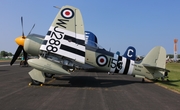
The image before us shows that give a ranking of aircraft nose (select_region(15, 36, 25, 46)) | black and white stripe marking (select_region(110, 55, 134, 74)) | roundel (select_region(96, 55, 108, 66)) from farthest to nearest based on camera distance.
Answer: black and white stripe marking (select_region(110, 55, 134, 74)) < roundel (select_region(96, 55, 108, 66)) < aircraft nose (select_region(15, 36, 25, 46))

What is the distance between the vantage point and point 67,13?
1033 cm

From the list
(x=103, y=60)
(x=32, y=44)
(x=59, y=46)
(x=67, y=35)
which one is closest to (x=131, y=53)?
(x=103, y=60)

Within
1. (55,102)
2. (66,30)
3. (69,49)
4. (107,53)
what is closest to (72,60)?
(69,49)

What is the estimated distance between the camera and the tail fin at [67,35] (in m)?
10.3

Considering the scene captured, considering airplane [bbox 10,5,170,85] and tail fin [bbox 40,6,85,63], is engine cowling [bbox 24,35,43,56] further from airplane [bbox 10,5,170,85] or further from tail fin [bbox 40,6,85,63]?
tail fin [bbox 40,6,85,63]

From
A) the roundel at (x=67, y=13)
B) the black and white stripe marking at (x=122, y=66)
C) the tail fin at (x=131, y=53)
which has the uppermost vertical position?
the tail fin at (x=131, y=53)

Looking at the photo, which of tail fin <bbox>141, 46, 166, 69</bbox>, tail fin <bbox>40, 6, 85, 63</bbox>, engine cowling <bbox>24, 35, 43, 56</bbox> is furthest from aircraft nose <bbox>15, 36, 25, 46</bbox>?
tail fin <bbox>141, 46, 166, 69</bbox>

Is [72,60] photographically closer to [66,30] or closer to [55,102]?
[66,30]

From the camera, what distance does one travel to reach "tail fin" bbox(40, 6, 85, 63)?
33.9 ft

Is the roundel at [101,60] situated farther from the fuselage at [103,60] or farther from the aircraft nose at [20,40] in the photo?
the aircraft nose at [20,40]

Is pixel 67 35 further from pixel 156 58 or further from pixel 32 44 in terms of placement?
pixel 156 58

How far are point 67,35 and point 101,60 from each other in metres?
3.08

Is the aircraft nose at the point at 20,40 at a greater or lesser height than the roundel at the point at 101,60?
greater

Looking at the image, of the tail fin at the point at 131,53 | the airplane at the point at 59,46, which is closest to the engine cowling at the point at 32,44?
the airplane at the point at 59,46
